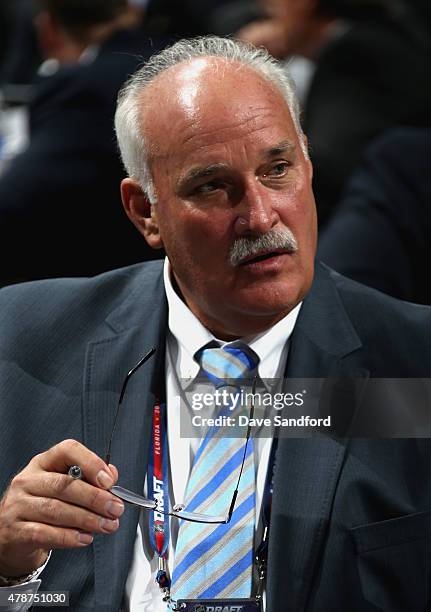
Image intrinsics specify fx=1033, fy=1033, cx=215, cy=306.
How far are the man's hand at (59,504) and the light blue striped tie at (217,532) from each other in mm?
264

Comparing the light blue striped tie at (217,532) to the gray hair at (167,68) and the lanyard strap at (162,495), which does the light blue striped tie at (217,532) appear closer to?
the lanyard strap at (162,495)

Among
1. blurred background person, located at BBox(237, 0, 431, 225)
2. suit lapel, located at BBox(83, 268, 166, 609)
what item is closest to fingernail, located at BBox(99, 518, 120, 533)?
suit lapel, located at BBox(83, 268, 166, 609)

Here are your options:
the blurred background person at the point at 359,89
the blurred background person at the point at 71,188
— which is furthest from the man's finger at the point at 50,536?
the blurred background person at the point at 359,89

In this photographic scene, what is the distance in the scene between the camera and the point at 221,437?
1895 millimetres

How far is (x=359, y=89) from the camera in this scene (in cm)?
378

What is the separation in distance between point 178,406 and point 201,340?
14cm

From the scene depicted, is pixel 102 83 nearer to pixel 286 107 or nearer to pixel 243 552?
pixel 286 107

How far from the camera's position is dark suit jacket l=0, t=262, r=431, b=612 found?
1.77 metres

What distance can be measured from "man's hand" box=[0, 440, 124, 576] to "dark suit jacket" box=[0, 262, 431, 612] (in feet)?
0.68

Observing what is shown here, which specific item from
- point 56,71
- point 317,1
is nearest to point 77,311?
point 56,71

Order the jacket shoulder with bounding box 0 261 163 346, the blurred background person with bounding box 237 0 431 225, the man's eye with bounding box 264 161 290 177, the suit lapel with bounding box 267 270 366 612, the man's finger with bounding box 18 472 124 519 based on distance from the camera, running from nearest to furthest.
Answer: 1. the man's finger with bounding box 18 472 124 519
2. the suit lapel with bounding box 267 270 366 612
3. the man's eye with bounding box 264 161 290 177
4. the jacket shoulder with bounding box 0 261 163 346
5. the blurred background person with bounding box 237 0 431 225

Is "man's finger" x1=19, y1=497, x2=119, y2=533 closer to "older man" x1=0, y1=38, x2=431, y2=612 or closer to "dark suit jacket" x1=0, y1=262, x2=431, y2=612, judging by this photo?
"older man" x1=0, y1=38, x2=431, y2=612

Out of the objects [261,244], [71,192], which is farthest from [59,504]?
[71,192]

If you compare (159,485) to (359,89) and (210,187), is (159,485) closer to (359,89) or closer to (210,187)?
(210,187)
